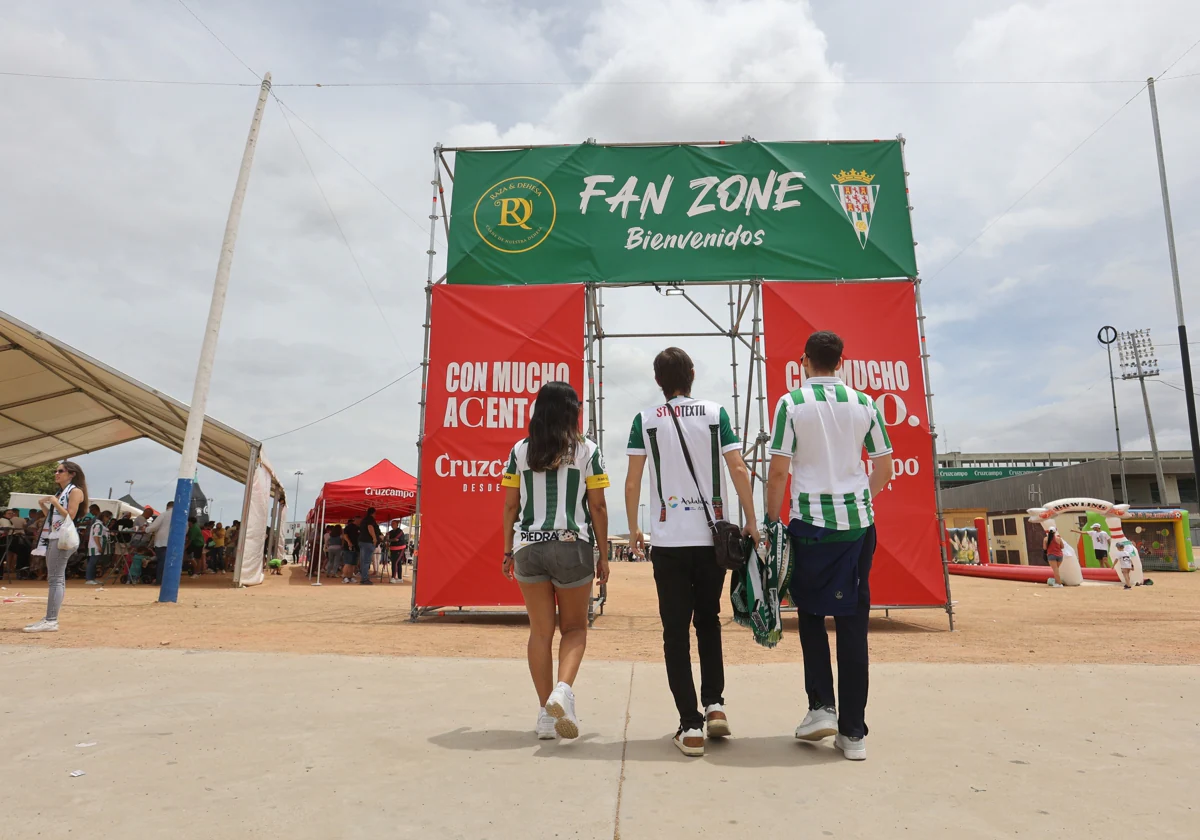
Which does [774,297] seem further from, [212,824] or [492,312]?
[212,824]

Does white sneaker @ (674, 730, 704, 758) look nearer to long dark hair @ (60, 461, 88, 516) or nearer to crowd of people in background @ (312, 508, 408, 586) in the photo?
long dark hair @ (60, 461, 88, 516)

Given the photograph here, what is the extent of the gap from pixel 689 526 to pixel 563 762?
3.67 feet

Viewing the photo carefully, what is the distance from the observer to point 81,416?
19.3 meters

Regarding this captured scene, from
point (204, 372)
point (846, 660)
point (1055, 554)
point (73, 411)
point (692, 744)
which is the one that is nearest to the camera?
point (692, 744)

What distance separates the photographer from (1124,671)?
15.7ft

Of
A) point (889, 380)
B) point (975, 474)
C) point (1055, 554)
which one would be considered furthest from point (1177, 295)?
point (975, 474)

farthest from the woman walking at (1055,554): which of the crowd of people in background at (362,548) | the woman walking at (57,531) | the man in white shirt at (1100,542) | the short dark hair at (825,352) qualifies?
the woman walking at (57,531)

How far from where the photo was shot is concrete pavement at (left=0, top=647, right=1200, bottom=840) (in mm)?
2285

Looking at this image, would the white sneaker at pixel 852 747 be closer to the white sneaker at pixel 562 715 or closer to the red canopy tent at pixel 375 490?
the white sneaker at pixel 562 715

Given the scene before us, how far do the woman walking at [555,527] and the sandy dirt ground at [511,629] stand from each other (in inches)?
101

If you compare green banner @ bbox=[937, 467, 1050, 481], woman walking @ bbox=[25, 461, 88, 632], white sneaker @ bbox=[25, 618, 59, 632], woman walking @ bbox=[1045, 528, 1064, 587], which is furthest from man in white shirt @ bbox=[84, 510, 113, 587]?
green banner @ bbox=[937, 467, 1050, 481]

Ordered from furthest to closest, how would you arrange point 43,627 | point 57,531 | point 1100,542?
1. point 1100,542
2. point 43,627
3. point 57,531

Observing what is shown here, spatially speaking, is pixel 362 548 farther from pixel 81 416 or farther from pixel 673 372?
pixel 673 372

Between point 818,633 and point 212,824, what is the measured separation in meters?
2.44
